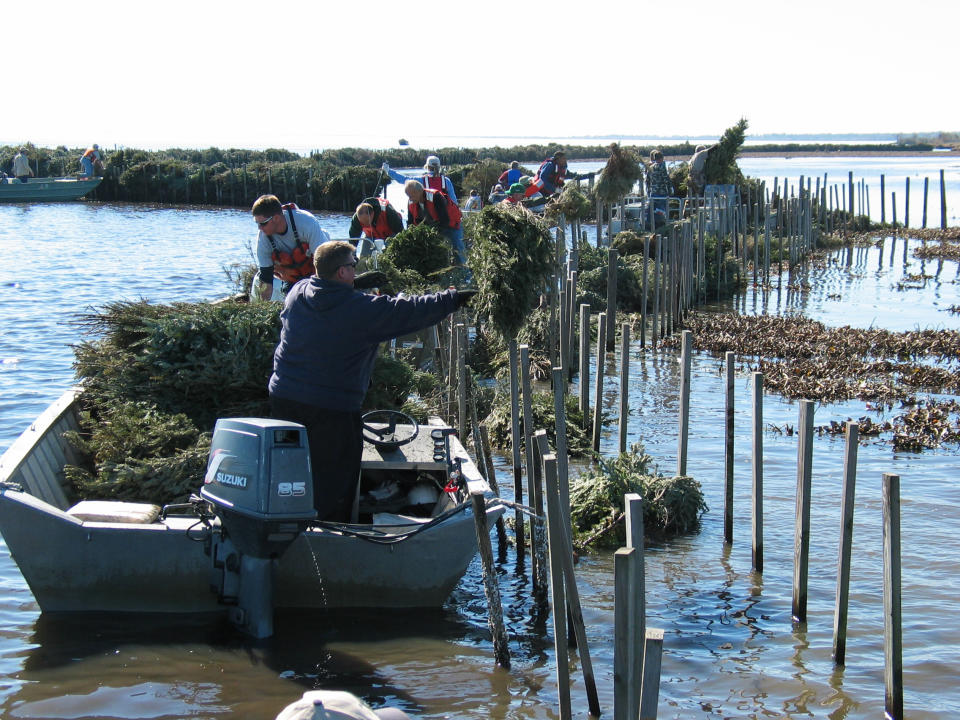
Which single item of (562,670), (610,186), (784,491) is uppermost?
(610,186)

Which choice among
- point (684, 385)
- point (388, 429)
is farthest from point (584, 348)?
point (388, 429)

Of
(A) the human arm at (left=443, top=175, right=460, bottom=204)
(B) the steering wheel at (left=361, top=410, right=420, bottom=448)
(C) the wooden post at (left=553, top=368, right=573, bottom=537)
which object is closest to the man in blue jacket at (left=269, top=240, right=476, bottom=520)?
(B) the steering wheel at (left=361, top=410, right=420, bottom=448)

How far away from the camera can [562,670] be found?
548 centimetres

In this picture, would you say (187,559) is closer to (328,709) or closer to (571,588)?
(571,588)

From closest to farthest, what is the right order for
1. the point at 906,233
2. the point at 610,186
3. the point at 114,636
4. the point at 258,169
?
the point at 114,636
the point at 610,186
the point at 906,233
the point at 258,169

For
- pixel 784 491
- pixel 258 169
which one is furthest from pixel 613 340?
pixel 258 169

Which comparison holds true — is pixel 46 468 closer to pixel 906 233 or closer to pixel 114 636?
pixel 114 636

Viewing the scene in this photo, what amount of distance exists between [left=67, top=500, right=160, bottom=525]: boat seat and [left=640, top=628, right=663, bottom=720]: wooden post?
13.6ft

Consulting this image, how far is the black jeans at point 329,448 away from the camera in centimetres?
699

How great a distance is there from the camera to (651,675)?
14.1ft

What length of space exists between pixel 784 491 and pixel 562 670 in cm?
625

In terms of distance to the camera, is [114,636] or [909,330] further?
[909,330]

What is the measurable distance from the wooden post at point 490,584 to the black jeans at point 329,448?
1.03m

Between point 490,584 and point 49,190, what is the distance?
5796 centimetres
